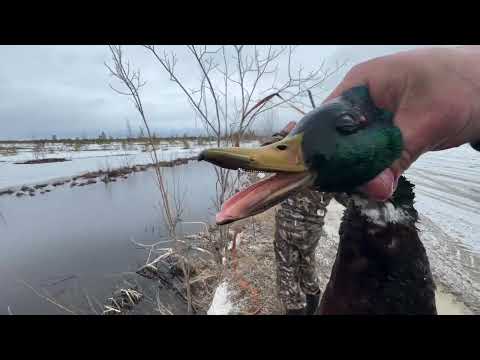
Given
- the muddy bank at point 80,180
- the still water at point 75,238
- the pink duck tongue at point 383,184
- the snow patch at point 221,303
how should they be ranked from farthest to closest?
the muddy bank at point 80,180, the still water at point 75,238, the snow patch at point 221,303, the pink duck tongue at point 383,184

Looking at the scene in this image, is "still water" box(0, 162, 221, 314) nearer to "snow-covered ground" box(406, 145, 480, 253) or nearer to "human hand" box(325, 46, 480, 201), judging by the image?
"human hand" box(325, 46, 480, 201)

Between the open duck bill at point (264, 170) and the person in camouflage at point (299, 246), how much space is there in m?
0.82

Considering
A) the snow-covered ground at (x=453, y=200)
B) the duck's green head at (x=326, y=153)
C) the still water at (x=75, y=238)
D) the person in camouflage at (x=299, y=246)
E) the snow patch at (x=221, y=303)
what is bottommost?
the still water at (x=75, y=238)

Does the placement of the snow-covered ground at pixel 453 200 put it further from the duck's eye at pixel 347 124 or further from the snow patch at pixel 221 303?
the duck's eye at pixel 347 124

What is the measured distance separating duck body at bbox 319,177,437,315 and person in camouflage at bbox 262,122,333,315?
484mm

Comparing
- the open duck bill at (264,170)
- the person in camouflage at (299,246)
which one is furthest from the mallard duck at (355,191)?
→ the person in camouflage at (299,246)

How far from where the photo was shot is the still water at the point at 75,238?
4301mm

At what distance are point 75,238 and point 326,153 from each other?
7249mm

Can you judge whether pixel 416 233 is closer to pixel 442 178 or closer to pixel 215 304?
pixel 215 304

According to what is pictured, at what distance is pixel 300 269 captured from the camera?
189 cm

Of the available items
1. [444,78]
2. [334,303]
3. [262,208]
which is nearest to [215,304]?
[334,303]

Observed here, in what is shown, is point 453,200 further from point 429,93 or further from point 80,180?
point 80,180

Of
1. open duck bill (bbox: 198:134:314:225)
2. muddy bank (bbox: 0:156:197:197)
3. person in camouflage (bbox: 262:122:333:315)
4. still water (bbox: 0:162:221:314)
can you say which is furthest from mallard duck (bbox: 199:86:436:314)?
muddy bank (bbox: 0:156:197:197)

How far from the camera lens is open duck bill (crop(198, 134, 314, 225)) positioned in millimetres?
836
